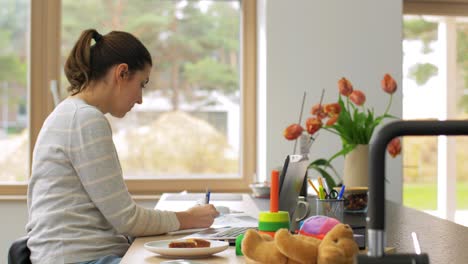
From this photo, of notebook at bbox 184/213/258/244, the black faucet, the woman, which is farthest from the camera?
the woman

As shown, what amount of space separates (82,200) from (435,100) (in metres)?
2.99

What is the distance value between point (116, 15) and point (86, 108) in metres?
2.28

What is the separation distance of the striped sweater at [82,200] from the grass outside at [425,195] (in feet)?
8.95

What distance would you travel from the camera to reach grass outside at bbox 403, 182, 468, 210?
436cm

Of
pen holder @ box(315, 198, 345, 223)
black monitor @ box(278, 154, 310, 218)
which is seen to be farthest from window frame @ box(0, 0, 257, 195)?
pen holder @ box(315, 198, 345, 223)

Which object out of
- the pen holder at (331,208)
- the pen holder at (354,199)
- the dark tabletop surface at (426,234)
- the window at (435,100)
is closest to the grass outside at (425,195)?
the window at (435,100)

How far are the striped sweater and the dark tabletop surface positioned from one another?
575 millimetres

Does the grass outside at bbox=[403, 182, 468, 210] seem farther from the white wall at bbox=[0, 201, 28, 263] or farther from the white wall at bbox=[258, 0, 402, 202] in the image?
the white wall at bbox=[0, 201, 28, 263]

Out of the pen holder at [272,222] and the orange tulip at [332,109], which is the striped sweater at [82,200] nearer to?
the pen holder at [272,222]

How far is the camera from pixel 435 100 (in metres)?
4.38

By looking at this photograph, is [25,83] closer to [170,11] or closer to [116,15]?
[116,15]

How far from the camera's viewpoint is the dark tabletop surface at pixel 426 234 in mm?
1472

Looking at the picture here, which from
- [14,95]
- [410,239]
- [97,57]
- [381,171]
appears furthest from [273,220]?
[14,95]

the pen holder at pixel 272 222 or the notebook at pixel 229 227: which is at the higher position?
the pen holder at pixel 272 222
